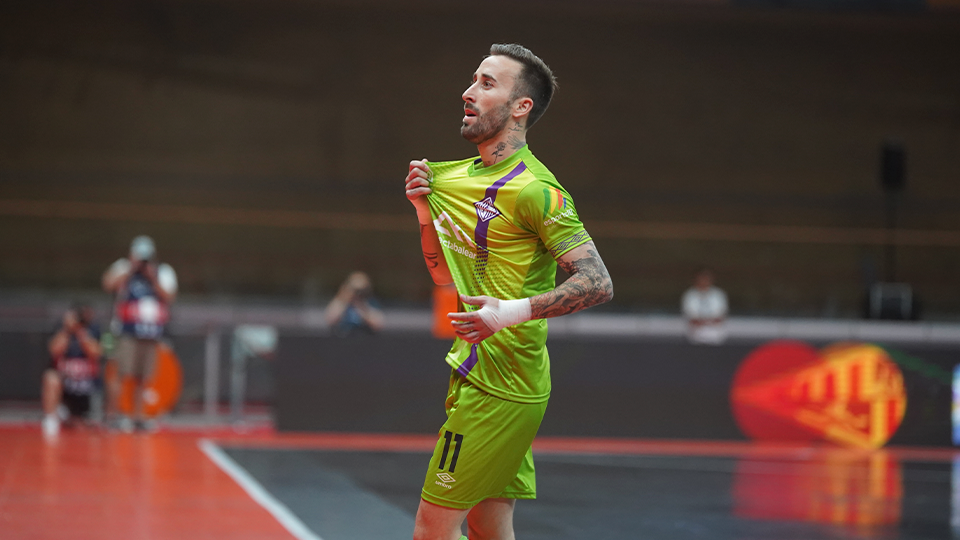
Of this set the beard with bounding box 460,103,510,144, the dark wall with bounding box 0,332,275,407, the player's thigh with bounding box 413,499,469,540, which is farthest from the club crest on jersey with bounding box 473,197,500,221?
the dark wall with bounding box 0,332,275,407

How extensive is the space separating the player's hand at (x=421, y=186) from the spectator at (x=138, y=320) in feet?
25.9

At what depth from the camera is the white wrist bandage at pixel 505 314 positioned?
250 centimetres

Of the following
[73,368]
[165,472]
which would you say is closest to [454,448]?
[165,472]

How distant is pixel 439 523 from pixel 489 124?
1.17 m

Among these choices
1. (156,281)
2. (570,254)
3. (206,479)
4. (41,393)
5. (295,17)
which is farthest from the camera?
(295,17)

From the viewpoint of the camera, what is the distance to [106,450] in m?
8.76

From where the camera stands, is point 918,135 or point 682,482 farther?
point 918,135

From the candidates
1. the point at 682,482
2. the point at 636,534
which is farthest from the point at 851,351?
the point at 636,534

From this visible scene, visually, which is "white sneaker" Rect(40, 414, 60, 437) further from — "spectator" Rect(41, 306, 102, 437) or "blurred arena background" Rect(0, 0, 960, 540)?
"blurred arena background" Rect(0, 0, 960, 540)

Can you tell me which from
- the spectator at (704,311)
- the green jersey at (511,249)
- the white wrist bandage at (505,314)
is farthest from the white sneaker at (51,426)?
the white wrist bandage at (505,314)

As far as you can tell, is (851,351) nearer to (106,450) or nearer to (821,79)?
(106,450)

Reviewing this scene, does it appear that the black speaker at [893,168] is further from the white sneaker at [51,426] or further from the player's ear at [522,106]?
the player's ear at [522,106]

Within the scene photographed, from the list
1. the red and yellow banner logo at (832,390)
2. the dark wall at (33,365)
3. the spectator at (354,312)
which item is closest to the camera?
the red and yellow banner logo at (832,390)

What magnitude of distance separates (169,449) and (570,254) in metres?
7.25
